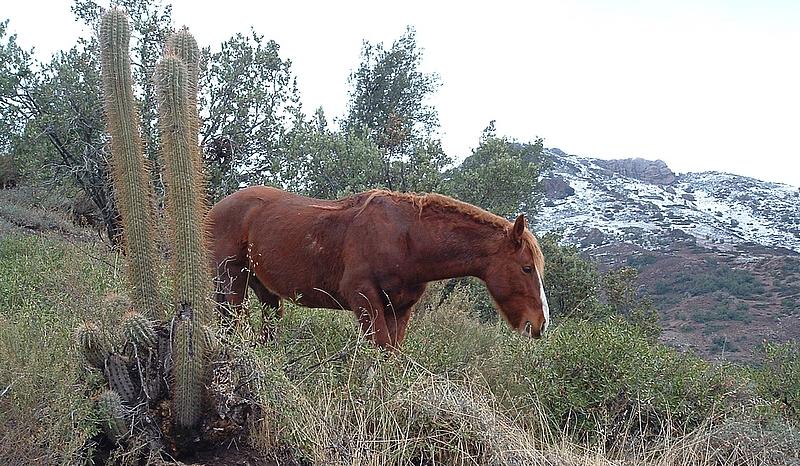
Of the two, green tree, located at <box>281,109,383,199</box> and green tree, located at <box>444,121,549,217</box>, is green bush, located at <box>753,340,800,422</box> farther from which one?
green tree, located at <box>281,109,383,199</box>

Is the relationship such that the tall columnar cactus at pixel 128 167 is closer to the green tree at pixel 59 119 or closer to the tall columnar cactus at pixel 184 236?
the tall columnar cactus at pixel 184 236

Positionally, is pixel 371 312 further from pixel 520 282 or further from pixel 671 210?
pixel 671 210

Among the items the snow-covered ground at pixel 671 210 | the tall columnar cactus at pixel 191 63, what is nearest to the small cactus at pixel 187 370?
the tall columnar cactus at pixel 191 63

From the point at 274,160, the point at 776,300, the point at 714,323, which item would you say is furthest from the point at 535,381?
the point at 776,300

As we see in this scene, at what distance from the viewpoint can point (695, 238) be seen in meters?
34.1

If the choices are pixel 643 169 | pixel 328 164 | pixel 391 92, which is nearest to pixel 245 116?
pixel 328 164

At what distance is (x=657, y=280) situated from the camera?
2605 centimetres

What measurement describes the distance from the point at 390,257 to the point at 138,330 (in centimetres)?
209

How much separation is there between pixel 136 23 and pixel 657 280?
2086 centimetres

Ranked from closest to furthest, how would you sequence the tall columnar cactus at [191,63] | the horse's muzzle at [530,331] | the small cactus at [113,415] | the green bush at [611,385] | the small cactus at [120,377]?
the small cactus at [113,415]
the small cactus at [120,377]
the tall columnar cactus at [191,63]
the green bush at [611,385]
the horse's muzzle at [530,331]

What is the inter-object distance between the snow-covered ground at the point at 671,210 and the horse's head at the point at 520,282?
23.4 m

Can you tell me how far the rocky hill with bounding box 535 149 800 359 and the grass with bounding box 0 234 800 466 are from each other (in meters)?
6.69

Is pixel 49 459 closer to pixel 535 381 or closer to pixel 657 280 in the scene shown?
pixel 535 381

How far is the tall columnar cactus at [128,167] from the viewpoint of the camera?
13.9 ft
